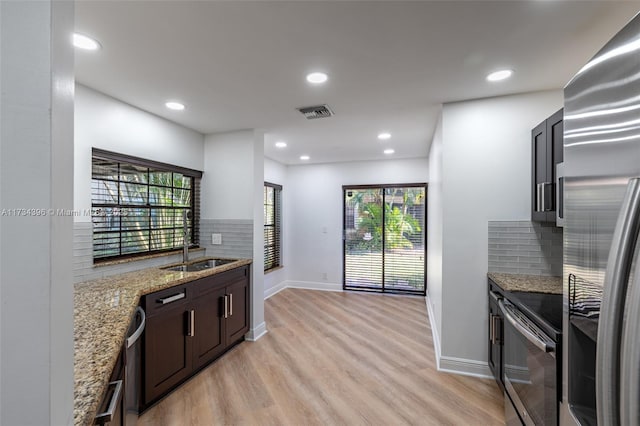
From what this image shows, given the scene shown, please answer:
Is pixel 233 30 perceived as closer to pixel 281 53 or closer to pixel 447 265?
pixel 281 53

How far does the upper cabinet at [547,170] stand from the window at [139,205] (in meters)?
3.35

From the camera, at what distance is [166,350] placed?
232 centimetres

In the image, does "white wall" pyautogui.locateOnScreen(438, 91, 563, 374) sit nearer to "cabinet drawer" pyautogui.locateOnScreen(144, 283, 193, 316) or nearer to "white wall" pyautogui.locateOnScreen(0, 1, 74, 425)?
"cabinet drawer" pyautogui.locateOnScreen(144, 283, 193, 316)

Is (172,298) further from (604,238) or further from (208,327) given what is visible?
(604,238)

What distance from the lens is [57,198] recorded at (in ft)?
1.72

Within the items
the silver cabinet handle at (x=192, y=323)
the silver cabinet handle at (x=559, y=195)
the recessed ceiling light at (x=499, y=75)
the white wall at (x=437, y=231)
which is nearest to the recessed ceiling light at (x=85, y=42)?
the silver cabinet handle at (x=192, y=323)

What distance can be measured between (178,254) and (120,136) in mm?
1340

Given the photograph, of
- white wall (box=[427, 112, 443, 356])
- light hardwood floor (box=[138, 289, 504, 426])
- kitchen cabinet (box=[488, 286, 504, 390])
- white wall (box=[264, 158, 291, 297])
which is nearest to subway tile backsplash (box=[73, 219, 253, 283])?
light hardwood floor (box=[138, 289, 504, 426])

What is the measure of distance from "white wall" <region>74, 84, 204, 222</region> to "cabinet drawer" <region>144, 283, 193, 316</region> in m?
0.88

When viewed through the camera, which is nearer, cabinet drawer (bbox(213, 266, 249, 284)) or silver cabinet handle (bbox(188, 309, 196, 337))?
silver cabinet handle (bbox(188, 309, 196, 337))

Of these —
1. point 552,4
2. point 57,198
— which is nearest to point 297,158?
point 552,4

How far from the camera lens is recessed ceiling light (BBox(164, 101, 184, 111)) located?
2713 millimetres

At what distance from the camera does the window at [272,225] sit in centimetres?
536

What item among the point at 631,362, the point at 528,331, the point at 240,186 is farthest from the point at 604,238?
the point at 240,186
